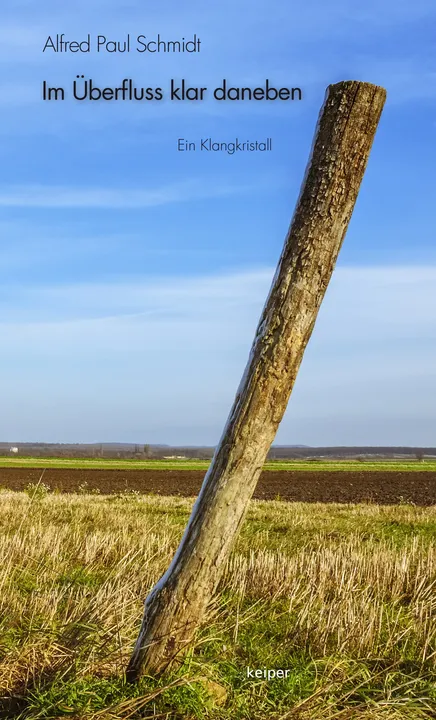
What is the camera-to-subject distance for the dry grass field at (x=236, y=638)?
479 cm

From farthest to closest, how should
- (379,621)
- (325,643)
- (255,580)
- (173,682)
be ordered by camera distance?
1. (255,580)
2. (379,621)
3. (325,643)
4. (173,682)

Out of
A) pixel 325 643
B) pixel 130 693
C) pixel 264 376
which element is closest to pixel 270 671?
pixel 325 643

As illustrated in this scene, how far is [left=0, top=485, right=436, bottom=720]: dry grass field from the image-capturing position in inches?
188

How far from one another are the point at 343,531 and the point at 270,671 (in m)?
9.32

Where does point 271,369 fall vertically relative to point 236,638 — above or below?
above

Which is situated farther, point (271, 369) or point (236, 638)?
point (236, 638)

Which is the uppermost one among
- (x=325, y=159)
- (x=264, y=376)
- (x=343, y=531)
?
(x=325, y=159)

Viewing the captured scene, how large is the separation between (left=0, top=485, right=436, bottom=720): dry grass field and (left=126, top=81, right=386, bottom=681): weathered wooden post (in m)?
0.37

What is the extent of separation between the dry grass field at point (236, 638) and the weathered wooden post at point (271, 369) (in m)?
→ 0.37

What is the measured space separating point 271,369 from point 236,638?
2.41m

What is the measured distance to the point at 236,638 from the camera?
594cm

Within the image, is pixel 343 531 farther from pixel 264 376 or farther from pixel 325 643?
pixel 264 376

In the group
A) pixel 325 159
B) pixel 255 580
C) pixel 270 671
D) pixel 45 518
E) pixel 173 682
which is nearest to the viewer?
pixel 173 682

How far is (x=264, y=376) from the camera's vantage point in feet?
15.9
